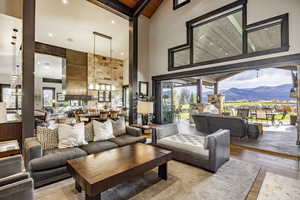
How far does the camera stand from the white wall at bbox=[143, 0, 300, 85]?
3.30 m

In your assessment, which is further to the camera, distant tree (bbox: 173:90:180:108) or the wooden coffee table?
distant tree (bbox: 173:90:180:108)

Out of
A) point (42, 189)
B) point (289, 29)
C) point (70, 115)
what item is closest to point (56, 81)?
point (70, 115)

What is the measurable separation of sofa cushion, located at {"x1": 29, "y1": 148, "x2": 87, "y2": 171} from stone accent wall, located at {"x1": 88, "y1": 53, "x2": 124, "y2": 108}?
579 centimetres

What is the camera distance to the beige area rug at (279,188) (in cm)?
193

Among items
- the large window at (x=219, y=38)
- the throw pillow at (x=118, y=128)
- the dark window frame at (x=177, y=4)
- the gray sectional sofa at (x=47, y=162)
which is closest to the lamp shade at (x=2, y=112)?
the gray sectional sofa at (x=47, y=162)

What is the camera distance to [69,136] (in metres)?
2.77

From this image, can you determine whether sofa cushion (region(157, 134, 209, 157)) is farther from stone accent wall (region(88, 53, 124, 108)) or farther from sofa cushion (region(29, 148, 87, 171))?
stone accent wall (region(88, 53, 124, 108))

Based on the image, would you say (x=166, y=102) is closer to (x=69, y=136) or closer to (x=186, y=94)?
(x=186, y=94)

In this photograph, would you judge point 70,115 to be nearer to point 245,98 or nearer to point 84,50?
point 84,50

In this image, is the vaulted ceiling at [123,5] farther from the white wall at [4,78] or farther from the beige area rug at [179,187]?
the white wall at [4,78]

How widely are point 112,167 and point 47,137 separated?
1647 millimetres

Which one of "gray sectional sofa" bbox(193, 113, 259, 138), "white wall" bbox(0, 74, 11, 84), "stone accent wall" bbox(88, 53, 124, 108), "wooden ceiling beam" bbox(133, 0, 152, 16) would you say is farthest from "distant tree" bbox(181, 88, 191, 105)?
"white wall" bbox(0, 74, 11, 84)

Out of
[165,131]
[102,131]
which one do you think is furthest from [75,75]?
[165,131]

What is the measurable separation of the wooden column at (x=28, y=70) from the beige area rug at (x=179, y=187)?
5.13 feet
